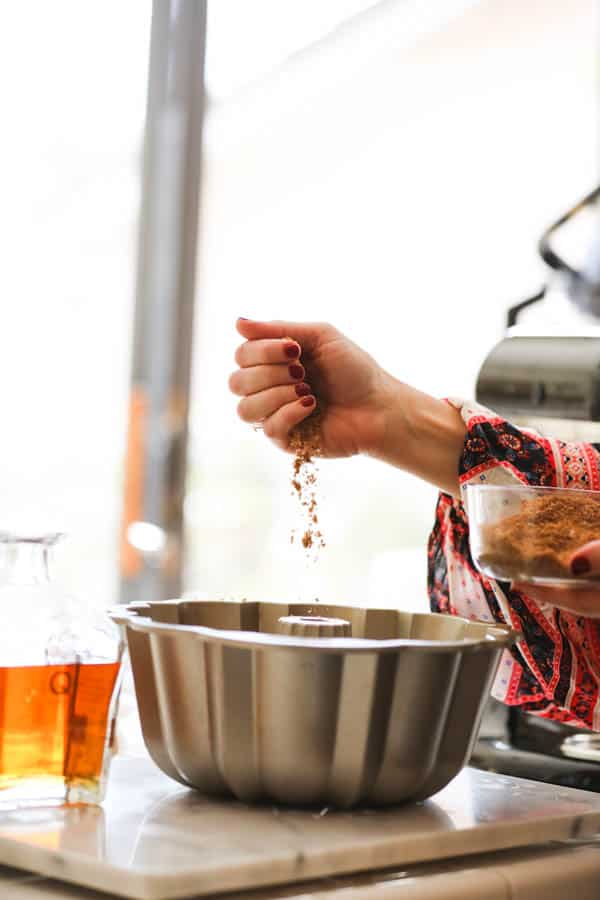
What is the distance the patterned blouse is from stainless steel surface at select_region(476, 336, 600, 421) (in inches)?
4.7

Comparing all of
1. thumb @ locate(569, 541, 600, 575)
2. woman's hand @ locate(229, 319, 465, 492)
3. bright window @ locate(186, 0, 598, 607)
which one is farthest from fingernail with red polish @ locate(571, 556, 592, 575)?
bright window @ locate(186, 0, 598, 607)

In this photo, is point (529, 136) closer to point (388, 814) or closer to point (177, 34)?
point (177, 34)

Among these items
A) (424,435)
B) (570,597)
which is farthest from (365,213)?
(570,597)

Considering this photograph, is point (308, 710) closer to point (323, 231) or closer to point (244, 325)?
point (244, 325)

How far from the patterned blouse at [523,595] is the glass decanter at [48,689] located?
0.49 metres

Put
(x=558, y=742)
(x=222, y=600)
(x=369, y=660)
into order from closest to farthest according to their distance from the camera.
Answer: (x=369, y=660) → (x=222, y=600) → (x=558, y=742)

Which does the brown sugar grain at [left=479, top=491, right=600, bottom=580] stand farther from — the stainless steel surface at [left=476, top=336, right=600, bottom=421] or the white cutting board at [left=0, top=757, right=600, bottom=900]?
the stainless steel surface at [left=476, top=336, right=600, bottom=421]

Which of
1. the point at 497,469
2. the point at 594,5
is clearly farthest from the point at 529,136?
the point at 497,469

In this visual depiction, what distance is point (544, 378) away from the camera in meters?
1.33

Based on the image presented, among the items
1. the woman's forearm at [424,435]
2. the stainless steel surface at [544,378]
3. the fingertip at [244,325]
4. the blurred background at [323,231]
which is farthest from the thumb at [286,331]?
the blurred background at [323,231]

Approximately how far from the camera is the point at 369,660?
0.68m

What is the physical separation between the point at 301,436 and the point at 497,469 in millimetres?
194

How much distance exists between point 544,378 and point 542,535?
0.55m

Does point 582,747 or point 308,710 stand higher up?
point 308,710
